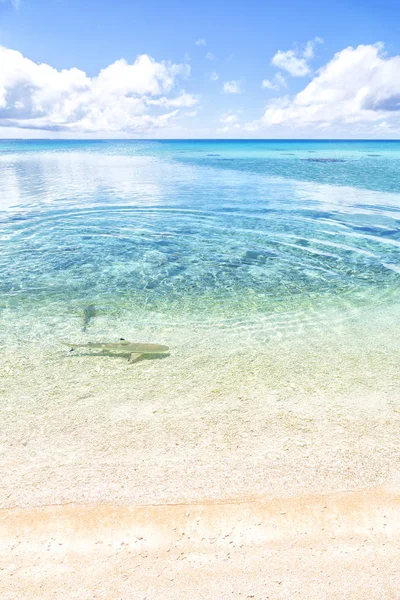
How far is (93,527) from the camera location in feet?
16.1

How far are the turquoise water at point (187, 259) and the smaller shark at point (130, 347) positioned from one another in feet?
2.28

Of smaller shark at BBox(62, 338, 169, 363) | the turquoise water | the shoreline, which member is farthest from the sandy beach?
smaller shark at BBox(62, 338, 169, 363)

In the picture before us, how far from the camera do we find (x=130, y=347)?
32.4 ft

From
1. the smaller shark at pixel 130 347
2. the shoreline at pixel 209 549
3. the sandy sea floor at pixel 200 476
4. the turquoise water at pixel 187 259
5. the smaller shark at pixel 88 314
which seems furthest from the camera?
the turquoise water at pixel 187 259

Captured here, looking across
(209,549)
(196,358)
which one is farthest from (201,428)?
(196,358)

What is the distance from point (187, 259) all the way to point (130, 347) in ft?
27.6

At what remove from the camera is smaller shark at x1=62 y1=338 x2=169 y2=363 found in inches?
378

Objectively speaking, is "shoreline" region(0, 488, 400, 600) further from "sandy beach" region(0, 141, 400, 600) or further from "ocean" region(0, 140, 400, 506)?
"ocean" region(0, 140, 400, 506)

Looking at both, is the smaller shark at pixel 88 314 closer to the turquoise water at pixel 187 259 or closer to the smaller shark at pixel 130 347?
the turquoise water at pixel 187 259

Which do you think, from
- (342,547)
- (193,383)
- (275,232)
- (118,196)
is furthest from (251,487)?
(118,196)

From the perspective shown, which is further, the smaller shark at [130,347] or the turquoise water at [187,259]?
the turquoise water at [187,259]

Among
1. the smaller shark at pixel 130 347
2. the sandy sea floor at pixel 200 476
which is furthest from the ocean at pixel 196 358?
the smaller shark at pixel 130 347

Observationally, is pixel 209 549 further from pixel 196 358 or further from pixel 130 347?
pixel 130 347

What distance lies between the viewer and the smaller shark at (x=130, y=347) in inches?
378
